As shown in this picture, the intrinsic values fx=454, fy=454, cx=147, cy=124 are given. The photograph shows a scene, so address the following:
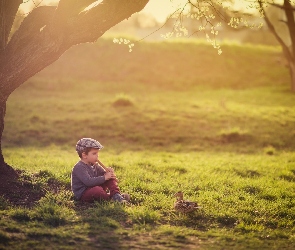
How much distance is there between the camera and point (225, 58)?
38.0 meters

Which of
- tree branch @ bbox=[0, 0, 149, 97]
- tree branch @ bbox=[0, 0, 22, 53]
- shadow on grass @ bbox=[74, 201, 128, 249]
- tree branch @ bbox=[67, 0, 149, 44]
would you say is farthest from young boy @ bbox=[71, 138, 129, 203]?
tree branch @ bbox=[0, 0, 22, 53]

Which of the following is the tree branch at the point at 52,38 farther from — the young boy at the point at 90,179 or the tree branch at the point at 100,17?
the young boy at the point at 90,179

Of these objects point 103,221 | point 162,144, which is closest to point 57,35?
point 103,221

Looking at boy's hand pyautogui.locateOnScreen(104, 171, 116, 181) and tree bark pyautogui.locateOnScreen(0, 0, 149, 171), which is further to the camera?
tree bark pyautogui.locateOnScreen(0, 0, 149, 171)

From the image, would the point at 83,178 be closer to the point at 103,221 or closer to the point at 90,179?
the point at 90,179

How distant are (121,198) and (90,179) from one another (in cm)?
71

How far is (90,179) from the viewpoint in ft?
27.4

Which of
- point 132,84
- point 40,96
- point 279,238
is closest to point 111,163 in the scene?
point 279,238

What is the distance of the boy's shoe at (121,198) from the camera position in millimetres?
8464

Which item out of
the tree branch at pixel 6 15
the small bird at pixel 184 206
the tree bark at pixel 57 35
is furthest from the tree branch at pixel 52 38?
the small bird at pixel 184 206

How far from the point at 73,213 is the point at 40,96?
20552mm

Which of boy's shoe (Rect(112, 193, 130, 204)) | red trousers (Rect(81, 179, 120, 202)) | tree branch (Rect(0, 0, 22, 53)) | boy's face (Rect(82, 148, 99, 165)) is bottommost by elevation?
boy's shoe (Rect(112, 193, 130, 204))

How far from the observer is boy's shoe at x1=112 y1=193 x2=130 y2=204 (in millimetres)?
8464

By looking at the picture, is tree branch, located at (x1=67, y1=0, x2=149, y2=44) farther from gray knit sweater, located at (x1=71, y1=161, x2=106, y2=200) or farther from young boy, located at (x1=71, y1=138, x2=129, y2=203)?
gray knit sweater, located at (x1=71, y1=161, x2=106, y2=200)
